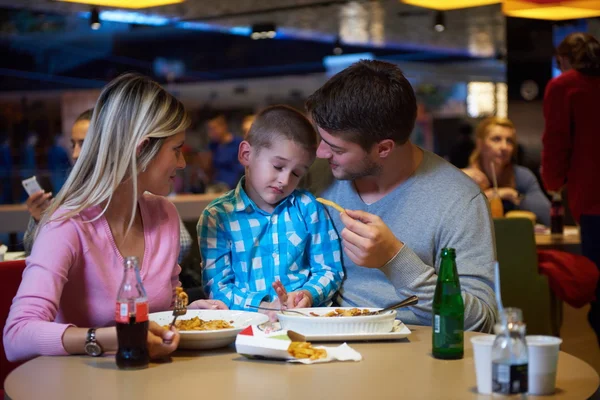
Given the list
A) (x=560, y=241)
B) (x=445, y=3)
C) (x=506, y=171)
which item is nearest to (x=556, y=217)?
(x=560, y=241)

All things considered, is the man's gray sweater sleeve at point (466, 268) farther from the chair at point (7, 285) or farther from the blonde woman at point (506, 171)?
the blonde woman at point (506, 171)

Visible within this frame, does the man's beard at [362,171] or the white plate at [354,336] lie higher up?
the man's beard at [362,171]

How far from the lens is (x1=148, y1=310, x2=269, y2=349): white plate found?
1917 mm

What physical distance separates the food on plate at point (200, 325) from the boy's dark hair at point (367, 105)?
0.73 meters

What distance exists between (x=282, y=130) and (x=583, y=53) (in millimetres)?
2706

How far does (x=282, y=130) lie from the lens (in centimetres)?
256

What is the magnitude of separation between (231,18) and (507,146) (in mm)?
8476

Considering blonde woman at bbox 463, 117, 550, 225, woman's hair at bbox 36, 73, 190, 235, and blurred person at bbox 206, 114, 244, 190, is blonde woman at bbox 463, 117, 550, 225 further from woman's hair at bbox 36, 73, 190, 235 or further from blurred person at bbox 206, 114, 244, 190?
blurred person at bbox 206, 114, 244, 190

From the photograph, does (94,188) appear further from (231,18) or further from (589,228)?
(231,18)

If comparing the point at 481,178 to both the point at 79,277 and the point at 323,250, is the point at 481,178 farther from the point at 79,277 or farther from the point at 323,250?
the point at 79,277

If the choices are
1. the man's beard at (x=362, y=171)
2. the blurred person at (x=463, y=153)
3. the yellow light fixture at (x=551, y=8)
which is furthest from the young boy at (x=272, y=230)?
the blurred person at (x=463, y=153)

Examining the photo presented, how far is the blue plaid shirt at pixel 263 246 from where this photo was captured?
2.53 metres

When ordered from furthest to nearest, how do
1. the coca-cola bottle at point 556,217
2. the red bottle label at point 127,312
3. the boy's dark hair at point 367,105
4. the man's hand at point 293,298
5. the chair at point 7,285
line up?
1. the coca-cola bottle at point 556,217
2. the chair at point 7,285
3. the boy's dark hair at point 367,105
4. the man's hand at point 293,298
5. the red bottle label at point 127,312

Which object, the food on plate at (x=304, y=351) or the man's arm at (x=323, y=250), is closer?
the food on plate at (x=304, y=351)
